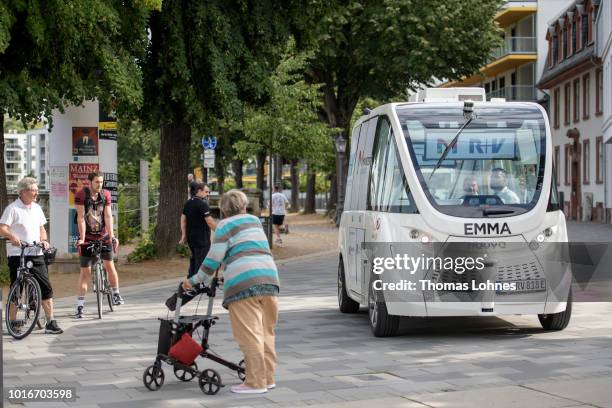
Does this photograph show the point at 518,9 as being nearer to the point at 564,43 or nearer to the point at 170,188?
the point at 564,43

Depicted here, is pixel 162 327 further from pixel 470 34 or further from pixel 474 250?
pixel 470 34

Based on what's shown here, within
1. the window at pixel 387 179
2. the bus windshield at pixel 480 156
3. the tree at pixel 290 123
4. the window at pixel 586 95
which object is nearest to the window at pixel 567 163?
the window at pixel 586 95

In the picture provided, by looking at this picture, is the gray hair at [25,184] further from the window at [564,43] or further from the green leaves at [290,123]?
the window at [564,43]

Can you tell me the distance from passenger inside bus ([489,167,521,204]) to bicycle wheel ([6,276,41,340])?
5.12 meters

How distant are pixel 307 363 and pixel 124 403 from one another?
2.32 meters

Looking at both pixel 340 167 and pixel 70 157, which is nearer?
pixel 70 157

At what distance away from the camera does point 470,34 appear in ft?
126

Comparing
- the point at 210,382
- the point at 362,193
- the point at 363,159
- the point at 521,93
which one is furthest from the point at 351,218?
the point at 521,93

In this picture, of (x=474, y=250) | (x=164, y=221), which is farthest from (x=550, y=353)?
(x=164, y=221)

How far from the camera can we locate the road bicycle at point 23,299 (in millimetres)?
12461

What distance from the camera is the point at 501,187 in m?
12.2

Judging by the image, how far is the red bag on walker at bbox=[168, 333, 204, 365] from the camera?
28.9ft

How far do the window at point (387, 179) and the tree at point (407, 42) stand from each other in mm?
23236

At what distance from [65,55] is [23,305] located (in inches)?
256
